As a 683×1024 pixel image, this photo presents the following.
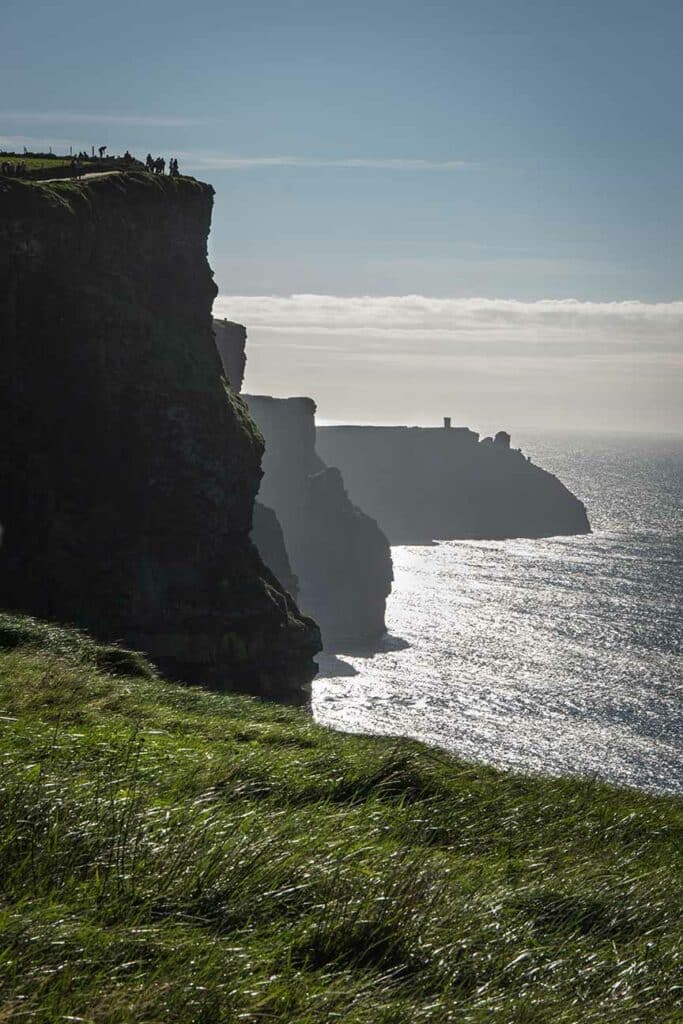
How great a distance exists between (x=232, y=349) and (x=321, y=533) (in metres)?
49.8

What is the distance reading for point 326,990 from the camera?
4.53 meters

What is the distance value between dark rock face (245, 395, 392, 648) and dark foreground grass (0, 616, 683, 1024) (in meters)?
109

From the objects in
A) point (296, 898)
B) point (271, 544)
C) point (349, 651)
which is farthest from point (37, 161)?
point (349, 651)

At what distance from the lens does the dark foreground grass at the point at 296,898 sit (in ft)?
14.2

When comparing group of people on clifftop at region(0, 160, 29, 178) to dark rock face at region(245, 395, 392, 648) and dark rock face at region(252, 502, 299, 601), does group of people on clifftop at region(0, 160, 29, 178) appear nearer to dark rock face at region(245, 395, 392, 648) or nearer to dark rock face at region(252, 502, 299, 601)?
dark rock face at region(252, 502, 299, 601)

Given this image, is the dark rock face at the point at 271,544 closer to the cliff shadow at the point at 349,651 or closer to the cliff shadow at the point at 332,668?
the cliff shadow at the point at 332,668

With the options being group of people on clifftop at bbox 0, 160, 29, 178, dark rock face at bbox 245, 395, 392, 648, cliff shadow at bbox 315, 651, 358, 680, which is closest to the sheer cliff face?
group of people on clifftop at bbox 0, 160, 29, 178

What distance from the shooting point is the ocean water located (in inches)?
2697

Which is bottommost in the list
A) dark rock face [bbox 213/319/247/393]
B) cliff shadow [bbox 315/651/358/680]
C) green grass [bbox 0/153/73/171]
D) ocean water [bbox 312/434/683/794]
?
cliff shadow [bbox 315/651/358/680]

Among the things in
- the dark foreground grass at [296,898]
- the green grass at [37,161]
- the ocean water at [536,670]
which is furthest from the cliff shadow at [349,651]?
the dark foreground grass at [296,898]

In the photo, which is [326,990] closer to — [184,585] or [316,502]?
[184,585]

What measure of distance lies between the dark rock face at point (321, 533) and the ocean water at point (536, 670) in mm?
5555

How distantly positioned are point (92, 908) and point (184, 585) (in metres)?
41.1

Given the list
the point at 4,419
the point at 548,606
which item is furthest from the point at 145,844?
the point at 548,606
